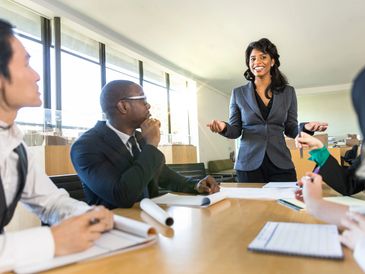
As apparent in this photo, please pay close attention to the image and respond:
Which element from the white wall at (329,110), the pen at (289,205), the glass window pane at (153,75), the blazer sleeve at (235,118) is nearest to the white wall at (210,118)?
the glass window pane at (153,75)

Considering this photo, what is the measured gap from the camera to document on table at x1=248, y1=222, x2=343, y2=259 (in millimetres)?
594

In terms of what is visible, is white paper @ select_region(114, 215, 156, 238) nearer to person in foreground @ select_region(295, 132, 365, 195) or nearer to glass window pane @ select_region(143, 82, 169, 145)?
person in foreground @ select_region(295, 132, 365, 195)

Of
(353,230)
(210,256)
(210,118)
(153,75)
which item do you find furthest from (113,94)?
(210,118)

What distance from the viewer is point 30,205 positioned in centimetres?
101

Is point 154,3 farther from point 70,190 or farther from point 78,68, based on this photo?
point 70,190

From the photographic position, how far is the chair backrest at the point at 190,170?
2.26m

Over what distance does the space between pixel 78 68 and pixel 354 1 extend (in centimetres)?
407

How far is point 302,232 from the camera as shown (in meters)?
0.74

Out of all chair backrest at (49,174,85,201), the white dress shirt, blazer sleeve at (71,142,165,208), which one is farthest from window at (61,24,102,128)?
the white dress shirt

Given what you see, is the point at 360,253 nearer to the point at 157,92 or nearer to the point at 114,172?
the point at 114,172

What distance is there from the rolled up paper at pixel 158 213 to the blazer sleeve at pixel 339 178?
76 cm

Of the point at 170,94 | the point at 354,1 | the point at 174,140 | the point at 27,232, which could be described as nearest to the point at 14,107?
the point at 27,232

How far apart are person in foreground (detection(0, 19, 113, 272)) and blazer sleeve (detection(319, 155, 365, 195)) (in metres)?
0.96

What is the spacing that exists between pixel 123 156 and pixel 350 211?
0.93 meters
